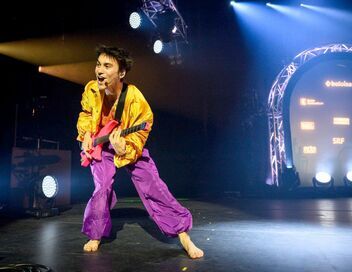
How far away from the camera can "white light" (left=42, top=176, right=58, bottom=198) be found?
13.6 feet

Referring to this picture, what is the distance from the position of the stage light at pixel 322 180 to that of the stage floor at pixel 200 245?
4443 mm

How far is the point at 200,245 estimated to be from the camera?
2354 millimetres

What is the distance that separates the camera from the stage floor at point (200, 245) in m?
1.85

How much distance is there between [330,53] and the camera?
7.64m

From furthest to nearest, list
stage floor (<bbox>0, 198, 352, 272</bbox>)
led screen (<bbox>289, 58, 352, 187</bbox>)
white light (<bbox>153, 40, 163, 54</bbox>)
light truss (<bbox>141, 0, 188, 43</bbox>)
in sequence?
led screen (<bbox>289, 58, 352, 187</bbox>)
white light (<bbox>153, 40, 163, 54</bbox>)
light truss (<bbox>141, 0, 188, 43</bbox>)
stage floor (<bbox>0, 198, 352, 272</bbox>)

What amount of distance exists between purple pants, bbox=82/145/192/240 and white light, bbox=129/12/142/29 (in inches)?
163

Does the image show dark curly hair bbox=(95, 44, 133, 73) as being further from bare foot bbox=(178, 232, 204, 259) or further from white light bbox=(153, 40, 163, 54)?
white light bbox=(153, 40, 163, 54)

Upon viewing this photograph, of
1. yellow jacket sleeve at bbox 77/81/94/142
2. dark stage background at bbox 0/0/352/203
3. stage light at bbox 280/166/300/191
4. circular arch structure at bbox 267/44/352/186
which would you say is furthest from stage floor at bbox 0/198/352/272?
circular arch structure at bbox 267/44/352/186

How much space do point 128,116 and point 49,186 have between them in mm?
2583

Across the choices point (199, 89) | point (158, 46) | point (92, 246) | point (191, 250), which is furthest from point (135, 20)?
point (191, 250)

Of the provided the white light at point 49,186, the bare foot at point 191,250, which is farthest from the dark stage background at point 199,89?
the bare foot at point 191,250

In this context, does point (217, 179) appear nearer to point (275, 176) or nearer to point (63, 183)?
point (275, 176)

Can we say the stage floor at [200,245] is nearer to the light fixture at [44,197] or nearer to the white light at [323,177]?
the light fixture at [44,197]

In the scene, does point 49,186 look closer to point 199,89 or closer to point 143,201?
point 143,201
